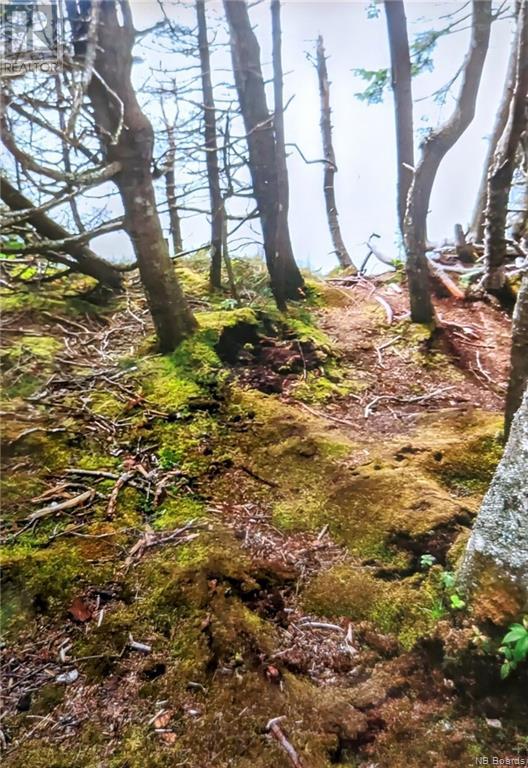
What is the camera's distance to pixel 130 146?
297cm

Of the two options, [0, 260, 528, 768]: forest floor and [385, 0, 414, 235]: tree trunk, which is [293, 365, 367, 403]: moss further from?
[385, 0, 414, 235]: tree trunk

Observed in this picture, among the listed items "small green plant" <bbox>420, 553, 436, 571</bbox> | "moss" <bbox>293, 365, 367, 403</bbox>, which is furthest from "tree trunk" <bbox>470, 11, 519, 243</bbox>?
"small green plant" <bbox>420, 553, 436, 571</bbox>

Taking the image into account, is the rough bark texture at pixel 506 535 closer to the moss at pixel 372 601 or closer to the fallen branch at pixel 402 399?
the moss at pixel 372 601

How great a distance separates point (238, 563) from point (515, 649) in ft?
3.79

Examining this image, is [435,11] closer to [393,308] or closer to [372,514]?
[393,308]

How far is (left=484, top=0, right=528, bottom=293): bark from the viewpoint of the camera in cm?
234

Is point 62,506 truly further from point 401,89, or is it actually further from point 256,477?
point 401,89

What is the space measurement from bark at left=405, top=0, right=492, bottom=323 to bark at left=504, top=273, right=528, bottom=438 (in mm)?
2220

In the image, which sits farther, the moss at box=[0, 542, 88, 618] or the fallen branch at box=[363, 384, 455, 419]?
the fallen branch at box=[363, 384, 455, 419]

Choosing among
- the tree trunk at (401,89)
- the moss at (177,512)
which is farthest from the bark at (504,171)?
the moss at (177,512)

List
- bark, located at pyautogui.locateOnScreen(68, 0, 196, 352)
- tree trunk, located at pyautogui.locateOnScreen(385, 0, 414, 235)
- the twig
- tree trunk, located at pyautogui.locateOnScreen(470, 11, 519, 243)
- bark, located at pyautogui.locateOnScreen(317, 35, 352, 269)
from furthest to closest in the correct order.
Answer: bark, located at pyautogui.locateOnScreen(317, 35, 352, 269), tree trunk, located at pyautogui.locateOnScreen(470, 11, 519, 243), tree trunk, located at pyautogui.locateOnScreen(385, 0, 414, 235), bark, located at pyautogui.locateOnScreen(68, 0, 196, 352), the twig

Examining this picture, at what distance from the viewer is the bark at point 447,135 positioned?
3670mm

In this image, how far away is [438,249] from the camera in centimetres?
582

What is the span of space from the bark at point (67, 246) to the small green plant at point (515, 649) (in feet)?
13.2
